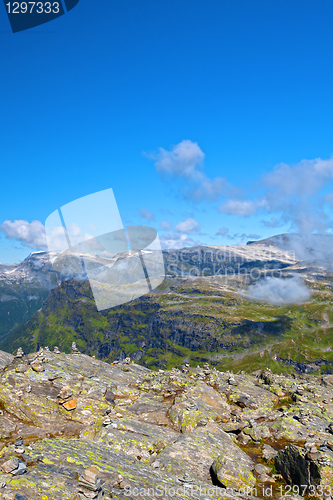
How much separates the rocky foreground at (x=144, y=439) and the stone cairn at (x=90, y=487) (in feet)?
0.11

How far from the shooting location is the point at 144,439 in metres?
17.9

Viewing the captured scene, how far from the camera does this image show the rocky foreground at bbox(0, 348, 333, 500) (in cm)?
1175

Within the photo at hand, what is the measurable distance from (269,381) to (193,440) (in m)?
30.2

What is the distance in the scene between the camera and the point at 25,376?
71.0 ft

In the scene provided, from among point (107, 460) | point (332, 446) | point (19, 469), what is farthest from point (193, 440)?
point (19, 469)

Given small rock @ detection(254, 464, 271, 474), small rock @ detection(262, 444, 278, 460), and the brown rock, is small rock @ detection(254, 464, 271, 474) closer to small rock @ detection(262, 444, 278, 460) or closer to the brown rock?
small rock @ detection(262, 444, 278, 460)

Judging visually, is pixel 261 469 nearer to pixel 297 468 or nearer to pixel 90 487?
pixel 297 468

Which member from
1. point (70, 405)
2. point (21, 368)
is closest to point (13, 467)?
point (70, 405)

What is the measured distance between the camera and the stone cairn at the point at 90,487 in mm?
9930

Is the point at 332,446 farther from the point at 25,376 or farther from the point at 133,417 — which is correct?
the point at 25,376

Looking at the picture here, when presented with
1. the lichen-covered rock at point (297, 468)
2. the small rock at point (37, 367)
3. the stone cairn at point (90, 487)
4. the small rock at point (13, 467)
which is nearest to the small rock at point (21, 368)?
the small rock at point (37, 367)

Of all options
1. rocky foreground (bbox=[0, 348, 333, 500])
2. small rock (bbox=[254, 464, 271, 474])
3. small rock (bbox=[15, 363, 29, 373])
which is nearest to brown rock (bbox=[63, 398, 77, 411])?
rocky foreground (bbox=[0, 348, 333, 500])

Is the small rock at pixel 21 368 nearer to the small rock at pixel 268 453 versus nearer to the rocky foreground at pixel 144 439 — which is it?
the rocky foreground at pixel 144 439

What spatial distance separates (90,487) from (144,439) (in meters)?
8.76
